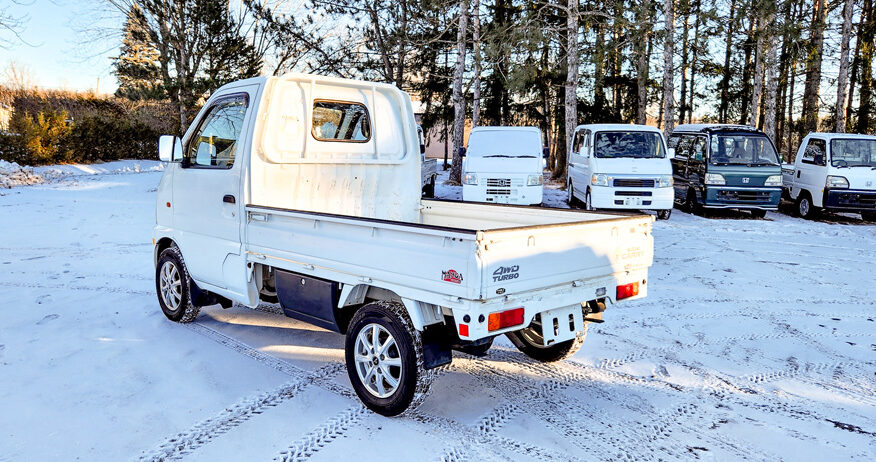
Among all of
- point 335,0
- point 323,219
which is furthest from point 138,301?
point 335,0

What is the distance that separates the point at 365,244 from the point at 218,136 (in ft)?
7.99

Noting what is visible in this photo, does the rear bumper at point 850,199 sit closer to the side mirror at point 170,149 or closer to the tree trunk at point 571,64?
the tree trunk at point 571,64

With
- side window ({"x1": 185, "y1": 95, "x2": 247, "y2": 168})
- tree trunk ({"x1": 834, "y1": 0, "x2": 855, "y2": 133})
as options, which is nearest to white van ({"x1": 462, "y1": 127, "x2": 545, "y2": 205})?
side window ({"x1": 185, "y1": 95, "x2": 247, "y2": 168})

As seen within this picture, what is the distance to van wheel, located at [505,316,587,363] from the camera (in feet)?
Answer: 15.7

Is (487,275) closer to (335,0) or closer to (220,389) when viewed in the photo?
(220,389)

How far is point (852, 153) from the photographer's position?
13.9 metres

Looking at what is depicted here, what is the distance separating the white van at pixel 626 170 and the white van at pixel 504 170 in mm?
1191

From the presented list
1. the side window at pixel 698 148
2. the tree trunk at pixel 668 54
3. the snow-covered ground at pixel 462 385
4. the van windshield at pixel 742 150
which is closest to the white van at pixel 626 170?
the side window at pixel 698 148

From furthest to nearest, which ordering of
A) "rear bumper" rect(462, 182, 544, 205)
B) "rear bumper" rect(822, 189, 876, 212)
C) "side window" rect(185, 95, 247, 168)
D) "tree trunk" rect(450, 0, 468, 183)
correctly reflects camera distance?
1. "tree trunk" rect(450, 0, 468, 183)
2. "rear bumper" rect(462, 182, 544, 205)
3. "rear bumper" rect(822, 189, 876, 212)
4. "side window" rect(185, 95, 247, 168)

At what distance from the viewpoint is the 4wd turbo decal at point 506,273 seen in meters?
3.35

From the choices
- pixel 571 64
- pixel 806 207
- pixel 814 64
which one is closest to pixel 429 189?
pixel 571 64

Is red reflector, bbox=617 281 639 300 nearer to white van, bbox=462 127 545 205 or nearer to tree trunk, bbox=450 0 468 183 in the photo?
white van, bbox=462 127 545 205

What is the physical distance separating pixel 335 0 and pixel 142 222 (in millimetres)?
14069

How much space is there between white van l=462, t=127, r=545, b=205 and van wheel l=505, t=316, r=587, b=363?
8.46 m
